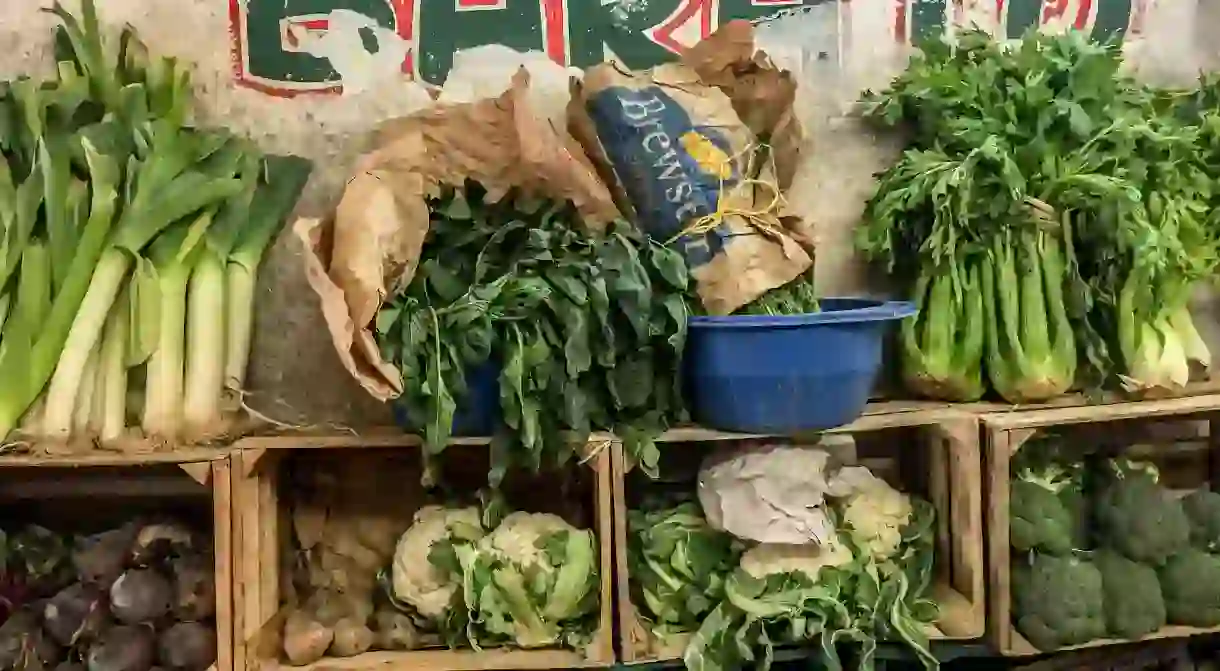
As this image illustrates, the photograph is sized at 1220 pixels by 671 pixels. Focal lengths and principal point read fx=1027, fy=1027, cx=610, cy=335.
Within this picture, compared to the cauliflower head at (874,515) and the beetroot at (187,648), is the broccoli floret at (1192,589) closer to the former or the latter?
the cauliflower head at (874,515)

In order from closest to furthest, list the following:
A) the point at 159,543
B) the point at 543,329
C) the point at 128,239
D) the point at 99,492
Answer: the point at 543,329
the point at 128,239
the point at 159,543
the point at 99,492

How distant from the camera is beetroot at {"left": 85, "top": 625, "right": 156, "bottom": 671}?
4.50 feet

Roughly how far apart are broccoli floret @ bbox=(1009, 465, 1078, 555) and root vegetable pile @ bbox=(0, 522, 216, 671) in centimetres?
113

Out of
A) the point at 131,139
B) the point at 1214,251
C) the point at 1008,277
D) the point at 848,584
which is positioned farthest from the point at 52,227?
the point at 1214,251

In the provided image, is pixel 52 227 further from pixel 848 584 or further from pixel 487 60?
pixel 848 584

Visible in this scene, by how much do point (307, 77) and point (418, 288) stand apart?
20.5 inches

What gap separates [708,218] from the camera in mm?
1403

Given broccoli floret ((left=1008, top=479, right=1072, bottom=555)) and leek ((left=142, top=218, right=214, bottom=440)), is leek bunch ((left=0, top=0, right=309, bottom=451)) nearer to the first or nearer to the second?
leek ((left=142, top=218, right=214, bottom=440))

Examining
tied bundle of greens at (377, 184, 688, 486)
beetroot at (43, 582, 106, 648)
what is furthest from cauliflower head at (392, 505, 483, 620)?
beetroot at (43, 582, 106, 648)

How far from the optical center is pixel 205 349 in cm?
142

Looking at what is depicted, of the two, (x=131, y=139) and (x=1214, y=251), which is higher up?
(x=131, y=139)

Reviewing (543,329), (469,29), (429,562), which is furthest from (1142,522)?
(469,29)

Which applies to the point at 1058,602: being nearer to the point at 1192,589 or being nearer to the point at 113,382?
the point at 1192,589

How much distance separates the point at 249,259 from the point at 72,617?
0.55 meters
